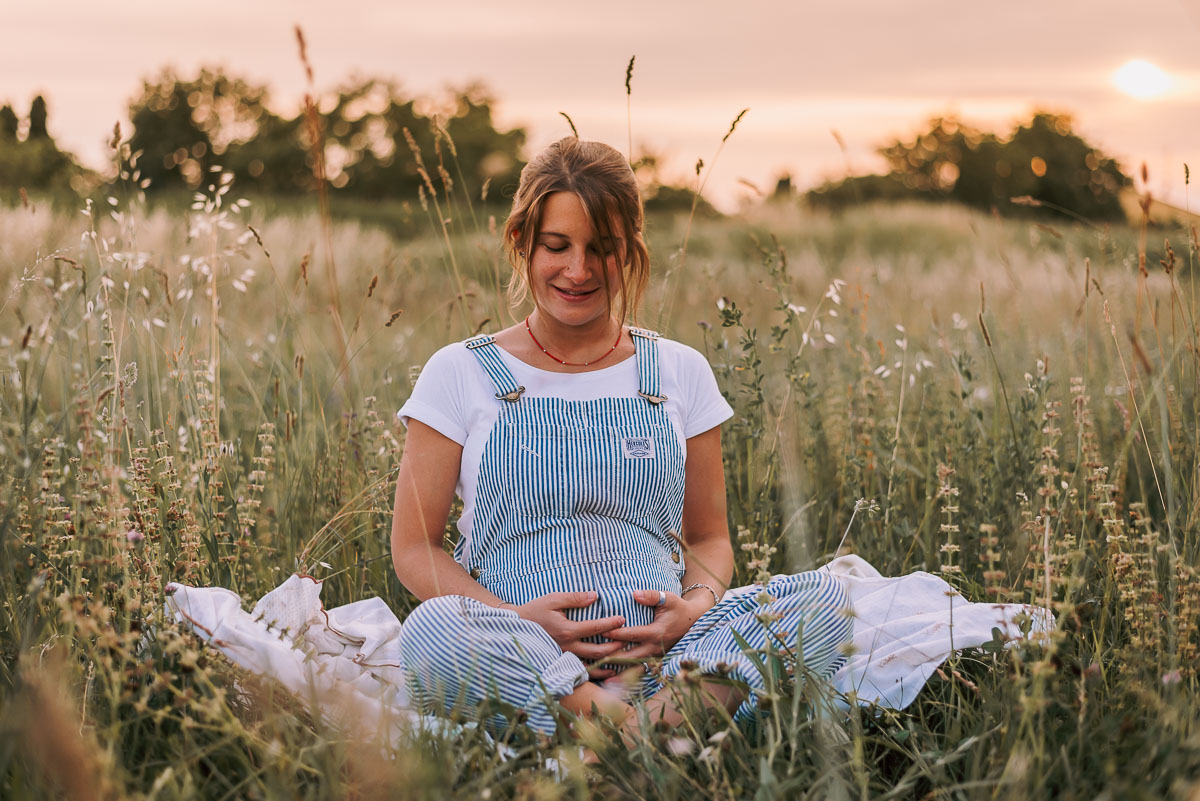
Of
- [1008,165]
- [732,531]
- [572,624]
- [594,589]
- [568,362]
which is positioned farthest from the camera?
[1008,165]

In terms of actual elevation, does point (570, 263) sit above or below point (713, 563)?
above

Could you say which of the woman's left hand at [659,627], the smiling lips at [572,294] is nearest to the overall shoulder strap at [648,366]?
the smiling lips at [572,294]

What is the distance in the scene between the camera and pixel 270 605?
222cm

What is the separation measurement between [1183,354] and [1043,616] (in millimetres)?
1886

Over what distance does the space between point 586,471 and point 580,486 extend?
0.12 feet

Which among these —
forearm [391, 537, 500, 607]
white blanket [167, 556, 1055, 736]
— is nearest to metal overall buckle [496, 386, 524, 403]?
forearm [391, 537, 500, 607]

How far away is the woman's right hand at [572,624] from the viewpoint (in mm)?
1997

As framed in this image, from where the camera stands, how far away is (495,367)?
7.64 ft

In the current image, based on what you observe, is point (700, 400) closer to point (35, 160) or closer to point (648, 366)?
point (648, 366)

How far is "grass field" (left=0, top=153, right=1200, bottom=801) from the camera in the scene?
1.58m

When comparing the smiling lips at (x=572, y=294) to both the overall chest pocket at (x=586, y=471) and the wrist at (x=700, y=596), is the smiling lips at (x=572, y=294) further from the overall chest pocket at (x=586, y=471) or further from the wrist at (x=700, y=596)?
the wrist at (x=700, y=596)


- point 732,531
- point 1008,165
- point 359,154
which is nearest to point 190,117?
point 359,154

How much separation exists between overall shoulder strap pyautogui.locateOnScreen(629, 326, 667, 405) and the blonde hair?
0.09m

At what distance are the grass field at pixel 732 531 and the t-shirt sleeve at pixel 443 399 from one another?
0.31 meters
